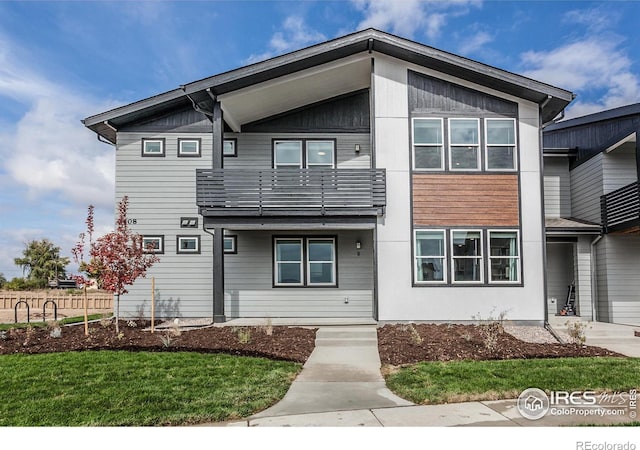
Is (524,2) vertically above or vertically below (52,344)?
above

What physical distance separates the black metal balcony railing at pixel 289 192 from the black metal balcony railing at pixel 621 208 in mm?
7167

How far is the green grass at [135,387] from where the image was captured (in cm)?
552

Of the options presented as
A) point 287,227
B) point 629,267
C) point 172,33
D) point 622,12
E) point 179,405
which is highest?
point 622,12

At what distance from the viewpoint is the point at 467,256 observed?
12703 millimetres

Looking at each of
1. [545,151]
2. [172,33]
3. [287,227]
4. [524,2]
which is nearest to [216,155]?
[287,227]

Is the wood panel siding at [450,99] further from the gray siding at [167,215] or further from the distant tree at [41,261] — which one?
the distant tree at [41,261]

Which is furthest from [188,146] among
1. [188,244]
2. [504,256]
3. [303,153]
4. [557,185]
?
[557,185]

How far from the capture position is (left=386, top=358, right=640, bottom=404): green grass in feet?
21.2

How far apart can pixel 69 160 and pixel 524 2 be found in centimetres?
1873

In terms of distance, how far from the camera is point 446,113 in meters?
13.0

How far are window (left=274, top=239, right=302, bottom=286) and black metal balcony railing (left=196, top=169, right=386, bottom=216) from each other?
235 cm

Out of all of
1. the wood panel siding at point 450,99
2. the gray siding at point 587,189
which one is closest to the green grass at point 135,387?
the wood panel siding at point 450,99

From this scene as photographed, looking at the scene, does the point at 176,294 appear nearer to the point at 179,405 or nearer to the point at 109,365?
→ the point at 109,365

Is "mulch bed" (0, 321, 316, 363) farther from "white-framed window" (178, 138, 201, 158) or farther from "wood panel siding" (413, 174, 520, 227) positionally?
"white-framed window" (178, 138, 201, 158)
